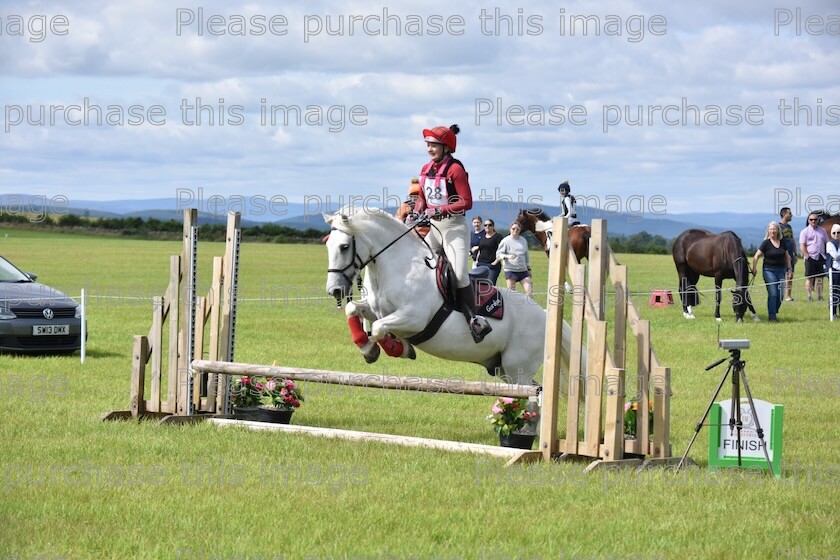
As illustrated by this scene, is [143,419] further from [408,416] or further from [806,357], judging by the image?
[806,357]

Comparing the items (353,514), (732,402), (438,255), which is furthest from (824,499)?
(438,255)

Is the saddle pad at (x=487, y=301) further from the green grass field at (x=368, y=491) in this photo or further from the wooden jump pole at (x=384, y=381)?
the green grass field at (x=368, y=491)

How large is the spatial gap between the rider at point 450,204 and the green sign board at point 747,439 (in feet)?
7.71

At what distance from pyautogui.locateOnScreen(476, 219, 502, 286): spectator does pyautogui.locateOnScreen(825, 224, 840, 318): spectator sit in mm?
6595

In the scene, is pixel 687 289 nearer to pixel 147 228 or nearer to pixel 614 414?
pixel 614 414

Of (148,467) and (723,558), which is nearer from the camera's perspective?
(723,558)

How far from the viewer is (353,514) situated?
708 centimetres

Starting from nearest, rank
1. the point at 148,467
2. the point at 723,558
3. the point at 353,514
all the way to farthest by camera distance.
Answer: the point at 723,558, the point at 353,514, the point at 148,467

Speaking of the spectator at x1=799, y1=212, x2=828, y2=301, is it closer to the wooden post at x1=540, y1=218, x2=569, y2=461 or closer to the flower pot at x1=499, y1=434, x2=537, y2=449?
the flower pot at x1=499, y1=434, x2=537, y2=449

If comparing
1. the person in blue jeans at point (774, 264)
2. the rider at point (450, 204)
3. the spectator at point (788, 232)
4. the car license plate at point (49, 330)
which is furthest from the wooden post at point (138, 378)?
the spectator at point (788, 232)

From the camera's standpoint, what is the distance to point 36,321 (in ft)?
55.2

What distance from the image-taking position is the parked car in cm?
1666

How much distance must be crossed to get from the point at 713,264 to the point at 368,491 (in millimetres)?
17743

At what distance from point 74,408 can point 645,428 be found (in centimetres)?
616
